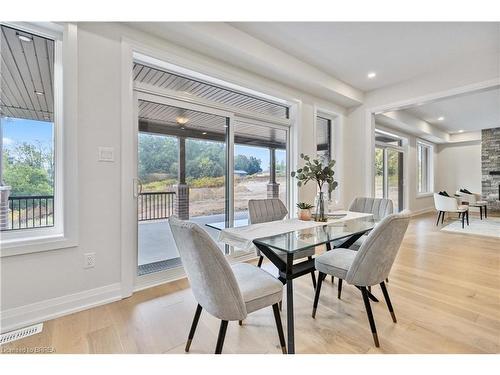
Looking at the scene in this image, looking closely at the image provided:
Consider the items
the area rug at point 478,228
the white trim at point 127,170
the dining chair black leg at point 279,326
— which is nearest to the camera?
the dining chair black leg at point 279,326

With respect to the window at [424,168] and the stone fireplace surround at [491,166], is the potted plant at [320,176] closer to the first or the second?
the window at [424,168]

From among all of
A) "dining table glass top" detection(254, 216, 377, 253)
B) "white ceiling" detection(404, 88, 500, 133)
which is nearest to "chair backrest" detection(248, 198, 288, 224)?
"dining table glass top" detection(254, 216, 377, 253)

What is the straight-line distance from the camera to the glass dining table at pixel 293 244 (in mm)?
1506

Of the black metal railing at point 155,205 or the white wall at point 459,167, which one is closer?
the black metal railing at point 155,205

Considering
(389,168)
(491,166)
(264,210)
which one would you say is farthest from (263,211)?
(491,166)

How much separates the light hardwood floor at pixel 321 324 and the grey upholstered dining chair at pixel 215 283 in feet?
1.32

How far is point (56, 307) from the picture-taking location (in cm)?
193

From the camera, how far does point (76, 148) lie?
2.01m

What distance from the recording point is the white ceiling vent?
1.66m

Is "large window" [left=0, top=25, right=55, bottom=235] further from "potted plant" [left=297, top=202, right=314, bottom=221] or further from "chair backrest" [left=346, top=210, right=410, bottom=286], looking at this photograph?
"chair backrest" [left=346, top=210, right=410, bottom=286]

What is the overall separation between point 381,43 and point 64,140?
355 centimetres

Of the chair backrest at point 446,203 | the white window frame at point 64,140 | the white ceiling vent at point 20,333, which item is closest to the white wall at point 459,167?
the chair backrest at point 446,203
